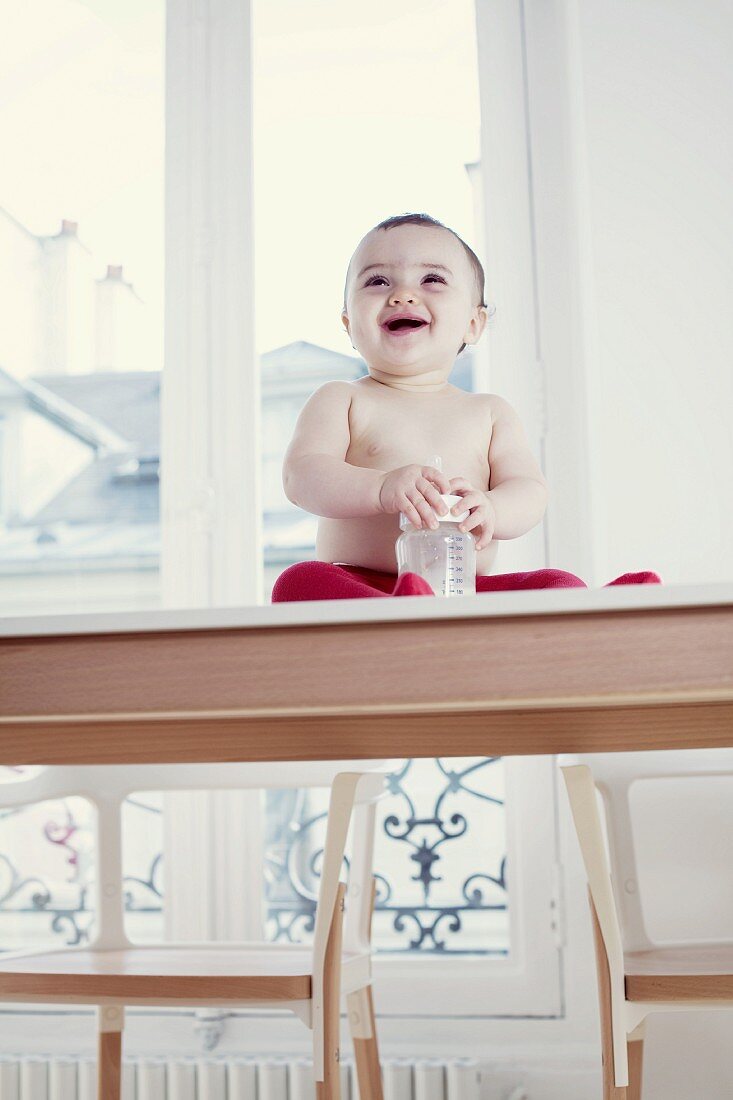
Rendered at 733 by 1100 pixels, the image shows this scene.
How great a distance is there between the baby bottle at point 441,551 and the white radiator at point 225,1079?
109cm

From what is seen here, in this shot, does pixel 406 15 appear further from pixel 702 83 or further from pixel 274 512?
pixel 274 512

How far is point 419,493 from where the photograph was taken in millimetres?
749

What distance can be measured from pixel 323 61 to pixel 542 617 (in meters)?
1.84

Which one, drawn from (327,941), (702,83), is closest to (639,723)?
(327,941)

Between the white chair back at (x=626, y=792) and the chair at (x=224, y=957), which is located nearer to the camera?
the chair at (x=224, y=957)

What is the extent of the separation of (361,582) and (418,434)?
0.23m

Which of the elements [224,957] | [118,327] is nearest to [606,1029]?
[224,957]

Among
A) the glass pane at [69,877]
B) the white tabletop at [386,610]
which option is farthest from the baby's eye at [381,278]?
the glass pane at [69,877]

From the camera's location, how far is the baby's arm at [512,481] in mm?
883

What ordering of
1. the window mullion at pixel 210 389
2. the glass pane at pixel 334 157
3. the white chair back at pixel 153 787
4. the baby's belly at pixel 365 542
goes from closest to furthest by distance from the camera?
the baby's belly at pixel 365 542 < the white chair back at pixel 153 787 < the window mullion at pixel 210 389 < the glass pane at pixel 334 157

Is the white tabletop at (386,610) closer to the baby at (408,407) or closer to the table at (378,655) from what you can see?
the table at (378,655)

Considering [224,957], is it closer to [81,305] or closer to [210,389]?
[210,389]

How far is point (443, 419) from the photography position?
99cm

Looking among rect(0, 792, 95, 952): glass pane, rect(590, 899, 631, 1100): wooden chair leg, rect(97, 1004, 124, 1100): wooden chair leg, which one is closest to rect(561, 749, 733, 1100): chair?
rect(590, 899, 631, 1100): wooden chair leg
